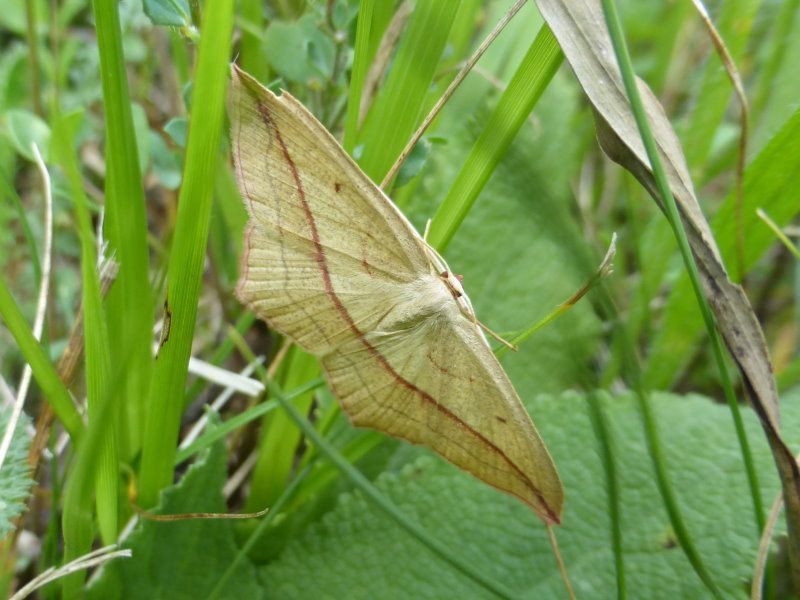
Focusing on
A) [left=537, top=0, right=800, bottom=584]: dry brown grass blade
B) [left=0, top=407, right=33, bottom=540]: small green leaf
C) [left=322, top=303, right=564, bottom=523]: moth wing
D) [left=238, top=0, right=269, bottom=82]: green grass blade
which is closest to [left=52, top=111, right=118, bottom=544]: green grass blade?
[left=0, top=407, right=33, bottom=540]: small green leaf

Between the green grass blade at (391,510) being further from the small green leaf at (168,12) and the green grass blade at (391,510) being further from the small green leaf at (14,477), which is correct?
the small green leaf at (168,12)

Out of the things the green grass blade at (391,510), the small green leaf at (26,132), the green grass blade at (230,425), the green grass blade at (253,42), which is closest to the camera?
the green grass blade at (391,510)

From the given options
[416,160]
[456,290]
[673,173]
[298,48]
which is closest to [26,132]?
[298,48]

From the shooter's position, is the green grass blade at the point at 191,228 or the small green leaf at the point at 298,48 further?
the small green leaf at the point at 298,48

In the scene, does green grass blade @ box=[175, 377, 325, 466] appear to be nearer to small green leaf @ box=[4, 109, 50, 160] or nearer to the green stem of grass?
the green stem of grass

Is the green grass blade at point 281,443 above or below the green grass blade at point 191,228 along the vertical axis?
below

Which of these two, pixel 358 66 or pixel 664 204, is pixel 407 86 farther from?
pixel 664 204

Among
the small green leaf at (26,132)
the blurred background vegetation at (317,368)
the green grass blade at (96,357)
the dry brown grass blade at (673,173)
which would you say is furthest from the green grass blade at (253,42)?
the dry brown grass blade at (673,173)
